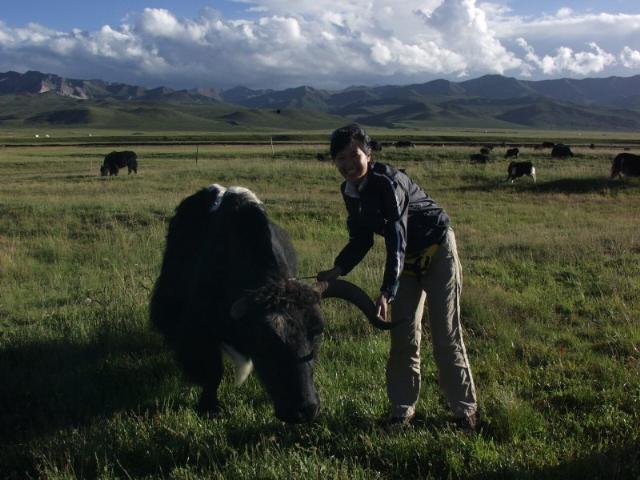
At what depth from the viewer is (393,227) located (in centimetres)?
394

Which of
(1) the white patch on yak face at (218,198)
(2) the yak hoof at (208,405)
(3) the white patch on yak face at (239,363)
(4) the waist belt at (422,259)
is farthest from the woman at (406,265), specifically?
(1) the white patch on yak face at (218,198)

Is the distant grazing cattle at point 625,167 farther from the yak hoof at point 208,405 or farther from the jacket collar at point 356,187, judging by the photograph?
the yak hoof at point 208,405

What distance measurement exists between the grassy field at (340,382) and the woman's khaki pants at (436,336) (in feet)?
0.67

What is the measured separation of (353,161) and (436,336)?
4.72 feet

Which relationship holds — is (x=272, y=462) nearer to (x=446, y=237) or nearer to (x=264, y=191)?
(x=446, y=237)

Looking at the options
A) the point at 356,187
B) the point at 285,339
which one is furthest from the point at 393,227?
the point at 285,339

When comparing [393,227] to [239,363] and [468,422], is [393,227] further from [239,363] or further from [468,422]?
[239,363]

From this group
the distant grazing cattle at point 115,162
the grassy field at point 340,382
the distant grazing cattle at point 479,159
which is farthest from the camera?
the distant grazing cattle at point 115,162

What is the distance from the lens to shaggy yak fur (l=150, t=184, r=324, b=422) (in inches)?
159

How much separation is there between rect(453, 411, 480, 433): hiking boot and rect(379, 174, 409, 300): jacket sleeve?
1120 mm

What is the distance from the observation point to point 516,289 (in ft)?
26.6

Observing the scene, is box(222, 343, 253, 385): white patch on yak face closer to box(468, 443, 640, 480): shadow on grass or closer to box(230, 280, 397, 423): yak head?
box(230, 280, 397, 423): yak head

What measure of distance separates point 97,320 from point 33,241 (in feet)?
20.0

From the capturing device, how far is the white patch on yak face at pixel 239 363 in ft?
15.7
